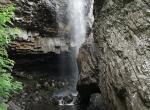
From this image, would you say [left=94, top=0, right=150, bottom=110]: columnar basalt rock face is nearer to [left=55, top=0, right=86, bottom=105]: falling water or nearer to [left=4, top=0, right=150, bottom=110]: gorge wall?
[left=4, top=0, right=150, bottom=110]: gorge wall

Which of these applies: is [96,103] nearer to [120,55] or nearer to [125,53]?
[120,55]

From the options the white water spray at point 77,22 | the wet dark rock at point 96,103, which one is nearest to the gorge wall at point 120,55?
the wet dark rock at point 96,103

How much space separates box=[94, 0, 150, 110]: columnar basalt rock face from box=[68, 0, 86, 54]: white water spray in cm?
1154

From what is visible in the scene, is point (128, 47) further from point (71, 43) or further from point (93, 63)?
point (71, 43)

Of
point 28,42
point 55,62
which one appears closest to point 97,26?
point 28,42

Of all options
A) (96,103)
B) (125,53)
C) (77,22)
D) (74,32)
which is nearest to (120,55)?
(125,53)

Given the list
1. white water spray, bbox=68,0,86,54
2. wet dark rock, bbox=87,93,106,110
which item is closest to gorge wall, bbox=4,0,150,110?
wet dark rock, bbox=87,93,106,110

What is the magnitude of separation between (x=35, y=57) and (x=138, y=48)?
547 inches

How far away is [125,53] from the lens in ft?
28.2

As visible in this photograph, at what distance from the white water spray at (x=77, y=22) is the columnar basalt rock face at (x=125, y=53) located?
1154cm

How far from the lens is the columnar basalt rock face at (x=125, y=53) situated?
751 centimetres

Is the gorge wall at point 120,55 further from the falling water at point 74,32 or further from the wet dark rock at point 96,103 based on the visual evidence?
the falling water at point 74,32

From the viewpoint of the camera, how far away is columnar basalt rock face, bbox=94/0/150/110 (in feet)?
24.6

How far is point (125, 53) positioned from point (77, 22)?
49.2 feet
